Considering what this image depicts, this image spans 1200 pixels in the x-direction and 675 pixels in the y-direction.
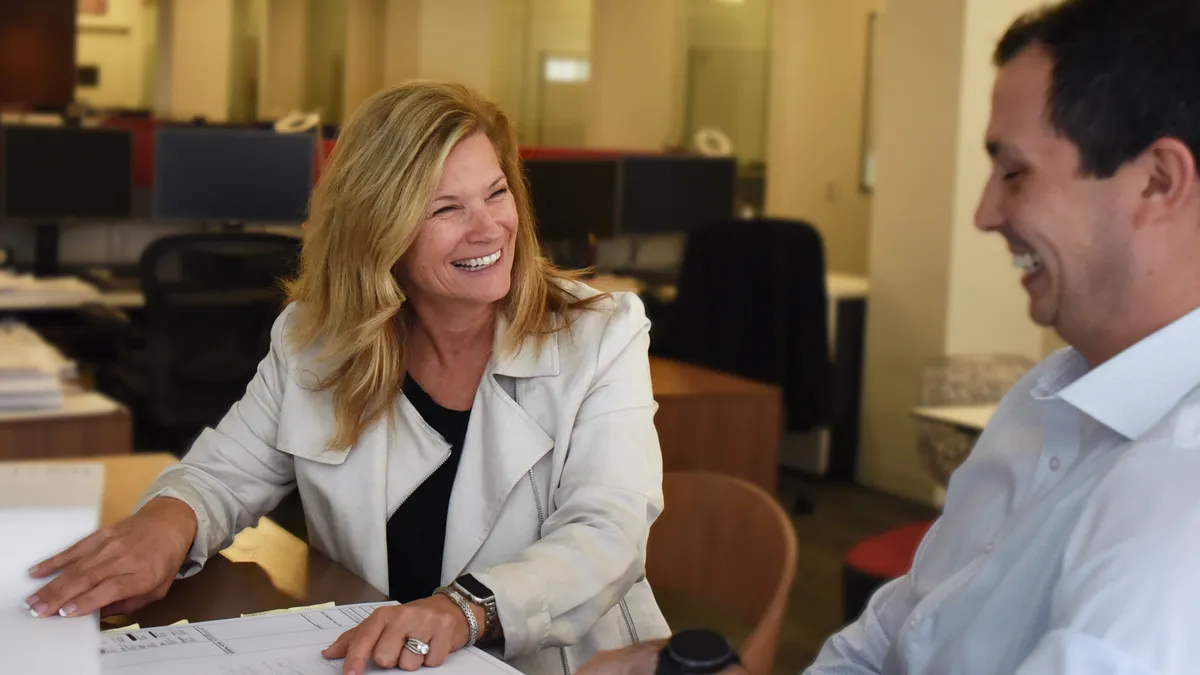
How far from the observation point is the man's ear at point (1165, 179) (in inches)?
39.9

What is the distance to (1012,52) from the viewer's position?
1140 millimetres

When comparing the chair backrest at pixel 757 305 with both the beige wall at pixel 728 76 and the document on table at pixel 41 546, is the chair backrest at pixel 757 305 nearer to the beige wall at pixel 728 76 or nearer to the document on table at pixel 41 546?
the document on table at pixel 41 546

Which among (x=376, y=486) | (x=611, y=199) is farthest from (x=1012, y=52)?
(x=611, y=199)

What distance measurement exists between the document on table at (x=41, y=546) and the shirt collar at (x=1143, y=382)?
80 cm

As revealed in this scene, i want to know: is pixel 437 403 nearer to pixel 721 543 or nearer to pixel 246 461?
pixel 246 461

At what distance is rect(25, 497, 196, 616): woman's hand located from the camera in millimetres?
1327

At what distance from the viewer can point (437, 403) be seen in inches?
68.1

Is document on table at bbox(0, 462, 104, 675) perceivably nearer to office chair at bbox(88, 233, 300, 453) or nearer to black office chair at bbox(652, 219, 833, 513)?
office chair at bbox(88, 233, 300, 453)

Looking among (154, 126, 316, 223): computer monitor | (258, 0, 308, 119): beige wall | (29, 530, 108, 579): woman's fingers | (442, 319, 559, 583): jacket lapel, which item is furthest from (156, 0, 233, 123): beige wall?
(29, 530, 108, 579): woman's fingers

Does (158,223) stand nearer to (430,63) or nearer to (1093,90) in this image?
(430,63)

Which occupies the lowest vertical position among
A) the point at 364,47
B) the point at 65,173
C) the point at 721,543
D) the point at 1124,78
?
the point at 721,543

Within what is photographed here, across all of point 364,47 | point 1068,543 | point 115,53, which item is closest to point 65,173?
point 1068,543

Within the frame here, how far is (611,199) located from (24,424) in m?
3.33

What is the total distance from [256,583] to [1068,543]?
0.94 metres
